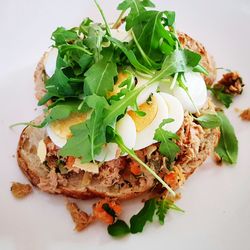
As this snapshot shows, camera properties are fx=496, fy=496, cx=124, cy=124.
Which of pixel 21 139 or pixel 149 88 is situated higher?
pixel 149 88

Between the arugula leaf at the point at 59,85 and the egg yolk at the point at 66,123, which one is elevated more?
the arugula leaf at the point at 59,85

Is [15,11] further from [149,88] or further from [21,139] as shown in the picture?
[149,88]

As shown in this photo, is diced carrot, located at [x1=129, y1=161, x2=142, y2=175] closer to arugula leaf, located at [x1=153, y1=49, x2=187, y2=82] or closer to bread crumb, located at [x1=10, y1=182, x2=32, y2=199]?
arugula leaf, located at [x1=153, y1=49, x2=187, y2=82]

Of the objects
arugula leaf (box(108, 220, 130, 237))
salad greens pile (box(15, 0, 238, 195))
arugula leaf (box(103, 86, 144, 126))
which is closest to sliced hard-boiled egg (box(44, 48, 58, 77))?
salad greens pile (box(15, 0, 238, 195))

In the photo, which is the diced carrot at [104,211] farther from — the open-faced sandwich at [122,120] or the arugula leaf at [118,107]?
the arugula leaf at [118,107]

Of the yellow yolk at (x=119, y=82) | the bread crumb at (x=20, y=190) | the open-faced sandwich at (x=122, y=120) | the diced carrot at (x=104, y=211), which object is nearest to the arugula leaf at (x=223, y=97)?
the open-faced sandwich at (x=122, y=120)

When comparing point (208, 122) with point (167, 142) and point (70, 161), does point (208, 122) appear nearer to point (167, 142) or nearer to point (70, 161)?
point (167, 142)

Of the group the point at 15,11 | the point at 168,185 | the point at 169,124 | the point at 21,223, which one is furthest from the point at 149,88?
the point at 15,11
